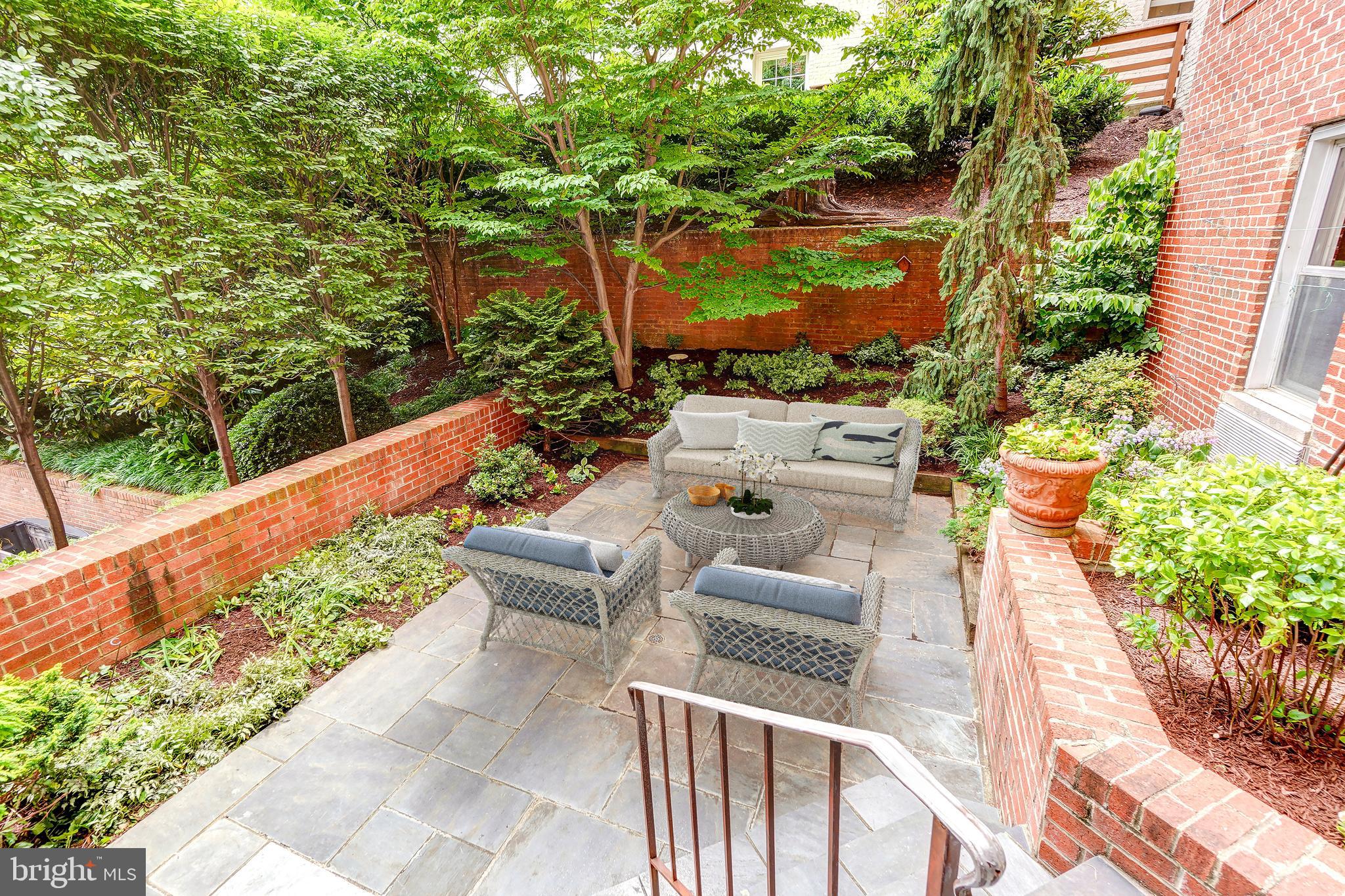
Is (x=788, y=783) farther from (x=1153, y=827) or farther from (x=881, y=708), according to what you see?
(x=1153, y=827)

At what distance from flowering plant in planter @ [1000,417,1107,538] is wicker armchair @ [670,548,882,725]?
89cm

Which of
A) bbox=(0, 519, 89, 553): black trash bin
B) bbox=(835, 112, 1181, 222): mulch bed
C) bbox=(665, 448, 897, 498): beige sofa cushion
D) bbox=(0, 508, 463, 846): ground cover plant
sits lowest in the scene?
bbox=(0, 519, 89, 553): black trash bin

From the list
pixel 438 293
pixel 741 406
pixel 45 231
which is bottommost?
pixel 741 406

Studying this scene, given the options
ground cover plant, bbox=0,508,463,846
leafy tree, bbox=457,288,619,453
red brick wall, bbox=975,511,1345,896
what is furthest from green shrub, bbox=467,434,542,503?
red brick wall, bbox=975,511,1345,896

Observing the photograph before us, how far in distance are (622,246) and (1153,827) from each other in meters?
6.64

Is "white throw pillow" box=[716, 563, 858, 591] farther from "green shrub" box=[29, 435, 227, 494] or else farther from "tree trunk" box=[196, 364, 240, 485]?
"green shrub" box=[29, 435, 227, 494]

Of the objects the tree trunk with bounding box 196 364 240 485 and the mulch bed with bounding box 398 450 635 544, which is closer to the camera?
the tree trunk with bounding box 196 364 240 485

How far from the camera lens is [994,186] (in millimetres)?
5379

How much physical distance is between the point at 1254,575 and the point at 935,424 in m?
4.72

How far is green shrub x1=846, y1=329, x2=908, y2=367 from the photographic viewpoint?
7.93 meters

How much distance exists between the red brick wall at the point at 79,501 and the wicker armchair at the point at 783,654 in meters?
7.13

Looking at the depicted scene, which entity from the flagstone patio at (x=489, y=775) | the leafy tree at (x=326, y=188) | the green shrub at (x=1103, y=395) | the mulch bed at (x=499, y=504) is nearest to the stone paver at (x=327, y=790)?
the flagstone patio at (x=489, y=775)

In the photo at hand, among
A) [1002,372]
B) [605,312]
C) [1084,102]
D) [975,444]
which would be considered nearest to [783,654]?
[975,444]

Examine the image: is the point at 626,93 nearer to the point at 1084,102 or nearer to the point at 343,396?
the point at 343,396
